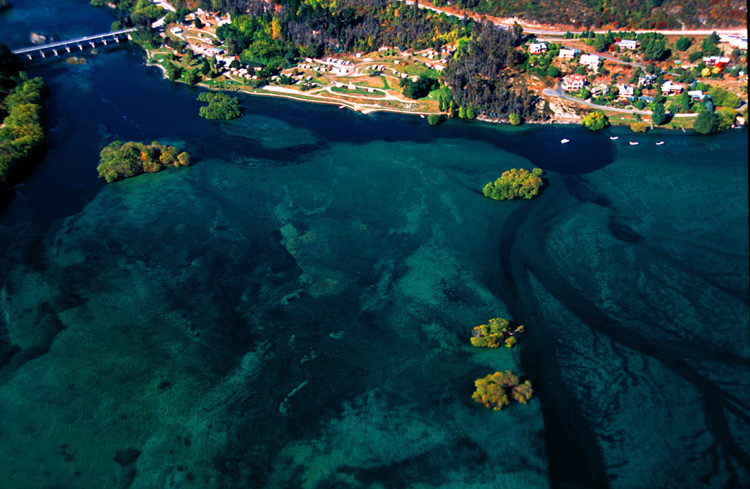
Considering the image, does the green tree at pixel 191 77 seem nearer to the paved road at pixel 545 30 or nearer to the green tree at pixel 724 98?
the paved road at pixel 545 30

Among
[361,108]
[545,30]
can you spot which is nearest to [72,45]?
[361,108]

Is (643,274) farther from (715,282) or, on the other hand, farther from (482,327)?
(482,327)

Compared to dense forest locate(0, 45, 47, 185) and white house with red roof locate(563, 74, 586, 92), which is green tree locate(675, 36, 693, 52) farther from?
dense forest locate(0, 45, 47, 185)

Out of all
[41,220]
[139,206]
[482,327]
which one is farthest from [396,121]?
[41,220]

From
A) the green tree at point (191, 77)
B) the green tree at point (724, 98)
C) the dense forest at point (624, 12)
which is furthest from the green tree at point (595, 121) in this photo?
the green tree at point (191, 77)

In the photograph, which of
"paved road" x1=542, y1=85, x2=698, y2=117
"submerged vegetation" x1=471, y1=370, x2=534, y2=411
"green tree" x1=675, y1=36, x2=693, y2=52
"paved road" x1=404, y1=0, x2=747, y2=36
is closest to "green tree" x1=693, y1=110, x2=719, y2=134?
"paved road" x1=542, y1=85, x2=698, y2=117

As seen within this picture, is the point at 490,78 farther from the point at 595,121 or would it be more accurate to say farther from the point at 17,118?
the point at 17,118
